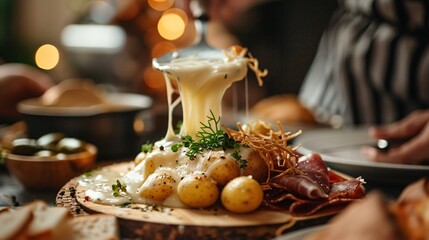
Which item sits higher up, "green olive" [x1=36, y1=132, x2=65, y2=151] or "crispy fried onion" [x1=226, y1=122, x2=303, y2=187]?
"crispy fried onion" [x1=226, y1=122, x2=303, y2=187]

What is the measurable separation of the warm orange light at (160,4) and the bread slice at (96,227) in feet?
15.4

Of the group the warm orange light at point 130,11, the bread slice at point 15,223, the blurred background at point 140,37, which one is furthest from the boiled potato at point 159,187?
the warm orange light at point 130,11

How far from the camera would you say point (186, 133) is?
1824 mm

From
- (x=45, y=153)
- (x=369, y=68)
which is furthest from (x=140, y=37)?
(x=45, y=153)

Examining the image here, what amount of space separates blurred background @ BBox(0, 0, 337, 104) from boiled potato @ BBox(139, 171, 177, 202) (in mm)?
3497

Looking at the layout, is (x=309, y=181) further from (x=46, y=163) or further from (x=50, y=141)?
(x=50, y=141)

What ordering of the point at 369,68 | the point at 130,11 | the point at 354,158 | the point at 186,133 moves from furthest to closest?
1. the point at 130,11
2. the point at 369,68
3. the point at 354,158
4. the point at 186,133

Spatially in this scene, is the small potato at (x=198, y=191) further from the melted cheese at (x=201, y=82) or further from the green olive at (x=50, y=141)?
the green olive at (x=50, y=141)

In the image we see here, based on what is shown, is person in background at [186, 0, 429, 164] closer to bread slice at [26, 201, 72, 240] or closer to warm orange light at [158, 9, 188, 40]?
bread slice at [26, 201, 72, 240]

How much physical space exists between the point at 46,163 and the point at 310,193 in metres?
1.00

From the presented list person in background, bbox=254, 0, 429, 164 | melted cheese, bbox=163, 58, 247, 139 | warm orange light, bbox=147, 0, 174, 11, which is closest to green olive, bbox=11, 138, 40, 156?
melted cheese, bbox=163, 58, 247, 139

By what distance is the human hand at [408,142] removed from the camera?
210cm

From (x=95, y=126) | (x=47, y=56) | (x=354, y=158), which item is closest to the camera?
(x=354, y=158)

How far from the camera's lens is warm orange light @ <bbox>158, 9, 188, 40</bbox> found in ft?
20.0
